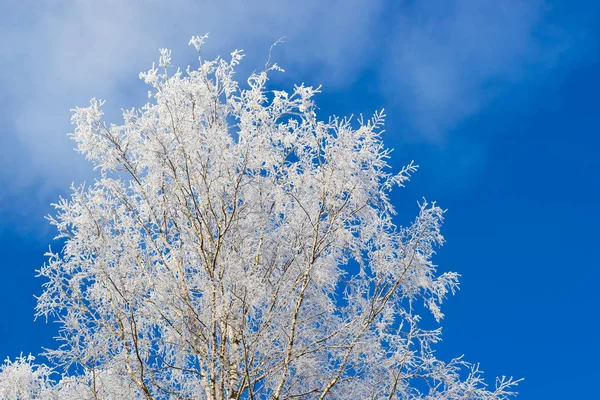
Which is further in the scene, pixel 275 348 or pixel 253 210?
pixel 253 210

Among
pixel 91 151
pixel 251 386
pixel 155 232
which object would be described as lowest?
pixel 251 386

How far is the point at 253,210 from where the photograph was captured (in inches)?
357

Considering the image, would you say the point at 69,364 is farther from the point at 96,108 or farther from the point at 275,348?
the point at 96,108

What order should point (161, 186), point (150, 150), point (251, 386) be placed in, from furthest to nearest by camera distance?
point (161, 186) < point (150, 150) < point (251, 386)

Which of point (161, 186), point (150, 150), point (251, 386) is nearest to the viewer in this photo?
point (251, 386)

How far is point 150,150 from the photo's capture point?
823 cm

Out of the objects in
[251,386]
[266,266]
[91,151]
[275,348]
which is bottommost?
[251,386]

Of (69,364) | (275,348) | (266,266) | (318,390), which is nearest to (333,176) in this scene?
(266,266)

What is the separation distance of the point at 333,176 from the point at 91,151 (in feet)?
12.9

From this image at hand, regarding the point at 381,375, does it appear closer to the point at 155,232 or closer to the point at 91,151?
the point at 155,232

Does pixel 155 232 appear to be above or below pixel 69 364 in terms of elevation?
above

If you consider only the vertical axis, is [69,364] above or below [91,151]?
below

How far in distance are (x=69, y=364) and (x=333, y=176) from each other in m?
4.66

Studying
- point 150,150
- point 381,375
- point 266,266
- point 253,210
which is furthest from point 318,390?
point 150,150
